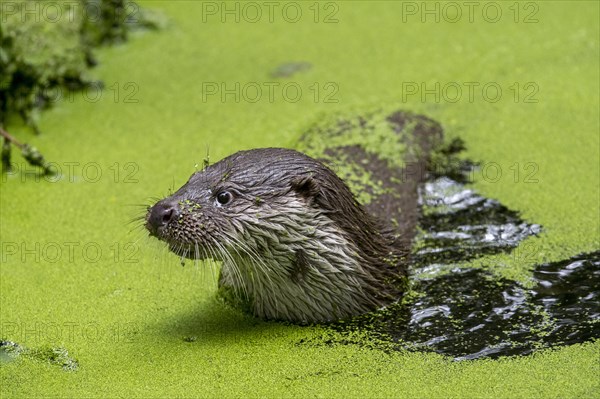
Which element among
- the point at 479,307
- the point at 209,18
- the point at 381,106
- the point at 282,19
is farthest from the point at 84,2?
the point at 479,307

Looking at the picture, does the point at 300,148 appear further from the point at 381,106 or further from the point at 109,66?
the point at 109,66

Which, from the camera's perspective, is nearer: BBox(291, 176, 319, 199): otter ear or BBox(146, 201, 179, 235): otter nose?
BBox(146, 201, 179, 235): otter nose

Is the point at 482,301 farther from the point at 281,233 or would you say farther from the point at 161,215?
the point at 161,215

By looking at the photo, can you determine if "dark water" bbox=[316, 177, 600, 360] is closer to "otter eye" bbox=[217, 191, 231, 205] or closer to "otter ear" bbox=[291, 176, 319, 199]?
"otter ear" bbox=[291, 176, 319, 199]

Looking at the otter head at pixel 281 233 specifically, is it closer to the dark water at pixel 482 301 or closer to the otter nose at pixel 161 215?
the otter nose at pixel 161 215

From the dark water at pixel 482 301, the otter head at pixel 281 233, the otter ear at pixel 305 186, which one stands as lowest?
the dark water at pixel 482 301

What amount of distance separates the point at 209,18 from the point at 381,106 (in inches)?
78.8

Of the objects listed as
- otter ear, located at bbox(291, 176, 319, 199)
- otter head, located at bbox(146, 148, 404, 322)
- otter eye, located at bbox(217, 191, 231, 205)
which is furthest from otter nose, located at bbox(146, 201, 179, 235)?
otter ear, located at bbox(291, 176, 319, 199)

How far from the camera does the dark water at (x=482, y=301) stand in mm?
4145

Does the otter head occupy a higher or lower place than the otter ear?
lower

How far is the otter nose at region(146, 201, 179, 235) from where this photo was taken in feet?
13.3

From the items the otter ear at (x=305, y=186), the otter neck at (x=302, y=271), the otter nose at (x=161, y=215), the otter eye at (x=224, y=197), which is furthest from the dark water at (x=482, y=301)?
the otter nose at (x=161, y=215)

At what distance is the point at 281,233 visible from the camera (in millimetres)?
4148

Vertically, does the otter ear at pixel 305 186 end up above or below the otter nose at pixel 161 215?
above
